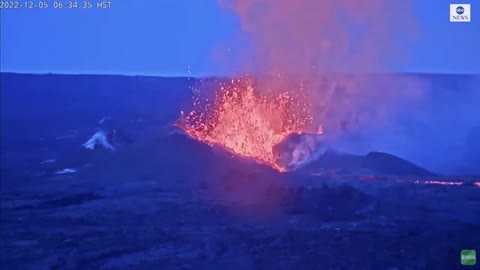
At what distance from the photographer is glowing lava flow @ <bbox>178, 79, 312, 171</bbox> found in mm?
5594

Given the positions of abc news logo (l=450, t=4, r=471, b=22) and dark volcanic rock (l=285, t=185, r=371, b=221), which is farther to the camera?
dark volcanic rock (l=285, t=185, r=371, b=221)

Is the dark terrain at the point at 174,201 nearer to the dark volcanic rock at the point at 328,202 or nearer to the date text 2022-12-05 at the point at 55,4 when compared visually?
the dark volcanic rock at the point at 328,202

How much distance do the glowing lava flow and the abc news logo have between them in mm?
1820

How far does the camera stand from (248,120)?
663 cm

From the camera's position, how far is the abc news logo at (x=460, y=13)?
4.05 metres

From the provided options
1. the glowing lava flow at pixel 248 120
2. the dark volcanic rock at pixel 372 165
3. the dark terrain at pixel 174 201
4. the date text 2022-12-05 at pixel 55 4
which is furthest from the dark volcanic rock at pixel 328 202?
the date text 2022-12-05 at pixel 55 4

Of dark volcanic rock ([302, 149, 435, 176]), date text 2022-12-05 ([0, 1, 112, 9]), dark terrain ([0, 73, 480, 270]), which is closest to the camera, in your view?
dark terrain ([0, 73, 480, 270])

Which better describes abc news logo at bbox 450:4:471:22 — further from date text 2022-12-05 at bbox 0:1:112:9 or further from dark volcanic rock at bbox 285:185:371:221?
date text 2022-12-05 at bbox 0:1:112:9

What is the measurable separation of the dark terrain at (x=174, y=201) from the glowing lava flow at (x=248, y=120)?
72 centimetres

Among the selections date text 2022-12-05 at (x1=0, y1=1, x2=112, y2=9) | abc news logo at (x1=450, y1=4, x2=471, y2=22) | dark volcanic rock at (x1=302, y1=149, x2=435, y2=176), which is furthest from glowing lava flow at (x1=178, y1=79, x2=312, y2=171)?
abc news logo at (x1=450, y1=4, x2=471, y2=22)

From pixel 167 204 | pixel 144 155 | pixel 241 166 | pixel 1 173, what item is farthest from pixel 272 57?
pixel 1 173

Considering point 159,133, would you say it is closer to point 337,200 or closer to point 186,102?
point 186,102

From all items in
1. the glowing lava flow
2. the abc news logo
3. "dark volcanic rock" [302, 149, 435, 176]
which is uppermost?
the abc news logo

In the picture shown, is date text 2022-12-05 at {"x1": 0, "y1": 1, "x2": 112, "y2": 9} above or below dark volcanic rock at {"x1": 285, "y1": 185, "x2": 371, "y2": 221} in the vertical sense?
above
